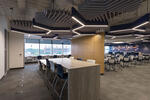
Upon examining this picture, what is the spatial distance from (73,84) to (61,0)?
267 centimetres

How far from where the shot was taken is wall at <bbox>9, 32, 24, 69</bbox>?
5625mm

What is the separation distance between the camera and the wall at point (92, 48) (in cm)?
498

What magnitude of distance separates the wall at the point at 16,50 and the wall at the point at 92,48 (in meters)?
4.68

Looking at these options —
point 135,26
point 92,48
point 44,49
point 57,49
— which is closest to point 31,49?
point 44,49

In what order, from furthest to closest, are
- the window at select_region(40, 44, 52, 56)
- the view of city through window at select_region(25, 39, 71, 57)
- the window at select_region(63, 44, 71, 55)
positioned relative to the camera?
the window at select_region(63, 44, 71, 55) < the window at select_region(40, 44, 52, 56) < the view of city through window at select_region(25, 39, 71, 57)

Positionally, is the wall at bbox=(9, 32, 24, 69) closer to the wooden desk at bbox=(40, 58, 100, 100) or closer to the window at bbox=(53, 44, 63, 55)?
the window at bbox=(53, 44, 63, 55)

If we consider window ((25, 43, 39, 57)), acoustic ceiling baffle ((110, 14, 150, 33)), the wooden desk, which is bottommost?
the wooden desk

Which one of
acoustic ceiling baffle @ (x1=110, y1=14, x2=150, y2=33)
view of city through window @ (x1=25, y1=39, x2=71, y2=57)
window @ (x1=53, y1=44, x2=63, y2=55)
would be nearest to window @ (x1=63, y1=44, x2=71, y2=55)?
view of city through window @ (x1=25, y1=39, x2=71, y2=57)

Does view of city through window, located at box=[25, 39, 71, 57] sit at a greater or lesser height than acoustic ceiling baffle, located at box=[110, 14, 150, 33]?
lesser

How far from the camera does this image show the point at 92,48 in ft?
17.7

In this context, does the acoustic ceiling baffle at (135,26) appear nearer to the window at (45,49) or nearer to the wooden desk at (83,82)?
the wooden desk at (83,82)

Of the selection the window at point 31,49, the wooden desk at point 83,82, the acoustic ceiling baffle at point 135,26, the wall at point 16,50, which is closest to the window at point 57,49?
the window at point 31,49

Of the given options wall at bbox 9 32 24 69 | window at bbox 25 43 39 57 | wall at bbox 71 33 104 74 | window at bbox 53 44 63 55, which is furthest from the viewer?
window at bbox 53 44 63 55

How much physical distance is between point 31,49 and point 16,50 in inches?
128
